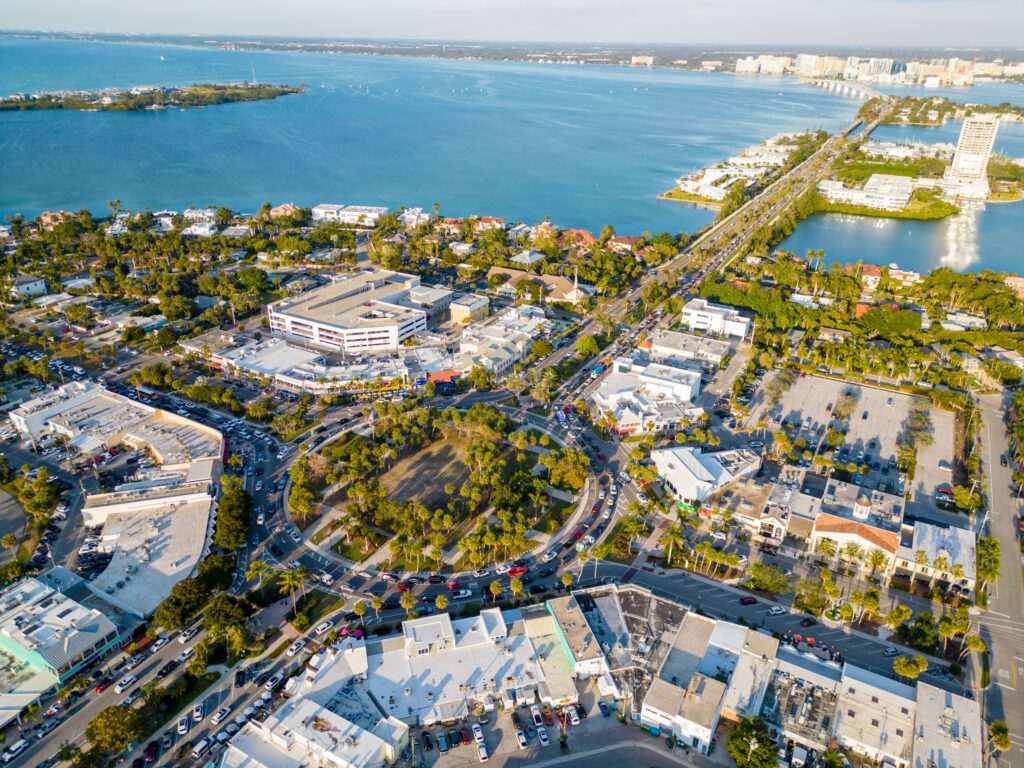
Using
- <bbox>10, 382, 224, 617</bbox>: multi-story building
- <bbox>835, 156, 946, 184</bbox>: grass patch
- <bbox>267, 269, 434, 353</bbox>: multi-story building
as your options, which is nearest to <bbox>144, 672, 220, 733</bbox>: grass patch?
<bbox>10, 382, 224, 617</bbox>: multi-story building

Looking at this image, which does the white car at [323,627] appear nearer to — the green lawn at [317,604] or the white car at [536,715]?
the green lawn at [317,604]

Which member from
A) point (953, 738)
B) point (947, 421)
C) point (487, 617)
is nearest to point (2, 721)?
point (487, 617)

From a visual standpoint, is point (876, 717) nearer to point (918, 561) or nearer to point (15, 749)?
point (918, 561)

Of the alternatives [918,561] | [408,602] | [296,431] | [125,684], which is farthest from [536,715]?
[296,431]

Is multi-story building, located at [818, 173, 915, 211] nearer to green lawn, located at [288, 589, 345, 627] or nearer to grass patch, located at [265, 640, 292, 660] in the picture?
green lawn, located at [288, 589, 345, 627]

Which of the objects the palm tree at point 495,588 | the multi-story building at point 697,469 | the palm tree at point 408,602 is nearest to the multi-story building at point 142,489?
the palm tree at point 408,602

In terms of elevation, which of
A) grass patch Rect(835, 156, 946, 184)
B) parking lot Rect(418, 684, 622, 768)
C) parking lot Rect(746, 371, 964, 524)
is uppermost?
grass patch Rect(835, 156, 946, 184)

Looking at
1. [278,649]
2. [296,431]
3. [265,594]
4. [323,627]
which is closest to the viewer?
[278,649]
